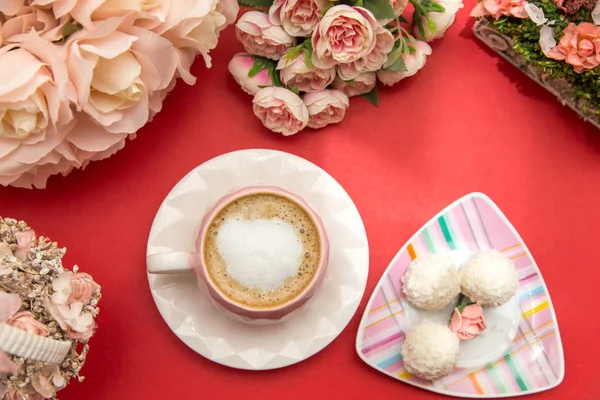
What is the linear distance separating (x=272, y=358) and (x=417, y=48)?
52 cm

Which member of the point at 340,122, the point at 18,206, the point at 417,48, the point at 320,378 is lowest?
the point at 320,378

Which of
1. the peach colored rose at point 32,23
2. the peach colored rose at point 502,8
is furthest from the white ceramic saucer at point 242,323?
the peach colored rose at point 502,8

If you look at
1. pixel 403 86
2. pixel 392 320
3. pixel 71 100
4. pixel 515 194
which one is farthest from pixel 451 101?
pixel 71 100

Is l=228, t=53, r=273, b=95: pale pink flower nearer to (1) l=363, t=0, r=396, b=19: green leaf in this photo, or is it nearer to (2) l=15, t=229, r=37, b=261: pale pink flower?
(1) l=363, t=0, r=396, b=19: green leaf

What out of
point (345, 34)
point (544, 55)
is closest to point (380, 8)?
point (345, 34)

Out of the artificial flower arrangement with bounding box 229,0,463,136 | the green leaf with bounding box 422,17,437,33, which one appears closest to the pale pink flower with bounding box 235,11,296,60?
the artificial flower arrangement with bounding box 229,0,463,136

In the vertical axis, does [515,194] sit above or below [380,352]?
above

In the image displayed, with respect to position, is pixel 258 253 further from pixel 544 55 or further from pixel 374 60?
pixel 544 55

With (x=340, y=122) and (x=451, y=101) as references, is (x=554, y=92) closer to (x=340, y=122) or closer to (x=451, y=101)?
(x=451, y=101)

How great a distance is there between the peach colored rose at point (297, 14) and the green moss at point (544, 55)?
307mm

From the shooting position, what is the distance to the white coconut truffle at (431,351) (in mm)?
847

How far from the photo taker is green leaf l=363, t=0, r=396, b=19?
0.83 metres

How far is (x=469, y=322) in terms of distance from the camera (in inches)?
35.0

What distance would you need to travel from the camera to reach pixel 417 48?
3.08ft
